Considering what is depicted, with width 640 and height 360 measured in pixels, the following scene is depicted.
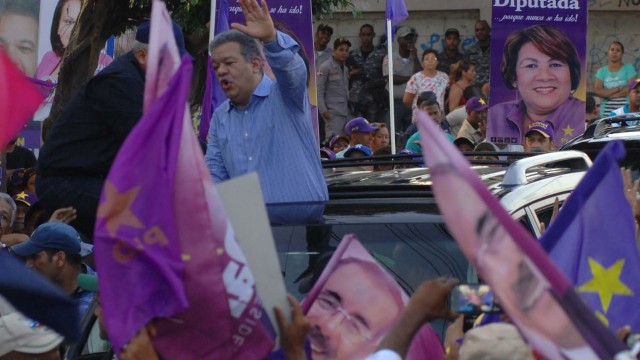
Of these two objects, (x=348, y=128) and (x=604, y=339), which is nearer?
(x=604, y=339)

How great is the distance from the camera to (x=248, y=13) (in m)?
5.38

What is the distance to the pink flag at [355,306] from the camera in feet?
13.5

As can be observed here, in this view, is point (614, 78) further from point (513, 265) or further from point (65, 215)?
point (513, 265)

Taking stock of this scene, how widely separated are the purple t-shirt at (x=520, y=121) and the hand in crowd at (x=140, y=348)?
26.6 feet

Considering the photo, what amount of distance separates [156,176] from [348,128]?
935 centimetres

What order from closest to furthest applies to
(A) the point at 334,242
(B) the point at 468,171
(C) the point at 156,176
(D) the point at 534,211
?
(B) the point at 468,171 < (C) the point at 156,176 < (A) the point at 334,242 < (D) the point at 534,211

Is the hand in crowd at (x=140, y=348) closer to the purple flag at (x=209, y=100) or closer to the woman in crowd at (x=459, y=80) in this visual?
the purple flag at (x=209, y=100)

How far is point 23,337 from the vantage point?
17.1 ft

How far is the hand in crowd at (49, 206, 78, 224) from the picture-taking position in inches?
259

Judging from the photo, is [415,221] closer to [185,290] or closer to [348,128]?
[185,290]

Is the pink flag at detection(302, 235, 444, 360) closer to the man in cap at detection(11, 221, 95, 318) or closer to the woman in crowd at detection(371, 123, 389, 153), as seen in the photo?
the man in cap at detection(11, 221, 95, 318)

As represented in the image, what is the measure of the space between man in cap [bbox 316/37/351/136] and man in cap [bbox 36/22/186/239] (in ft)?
35.2

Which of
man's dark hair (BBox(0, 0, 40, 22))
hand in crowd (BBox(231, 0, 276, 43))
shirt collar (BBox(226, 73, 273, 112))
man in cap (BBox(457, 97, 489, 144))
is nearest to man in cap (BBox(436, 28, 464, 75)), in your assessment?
man in cap (BBox(457, 97, 489, 144))

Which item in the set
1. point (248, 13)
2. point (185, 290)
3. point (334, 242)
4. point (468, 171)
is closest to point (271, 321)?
point (185, 290)
